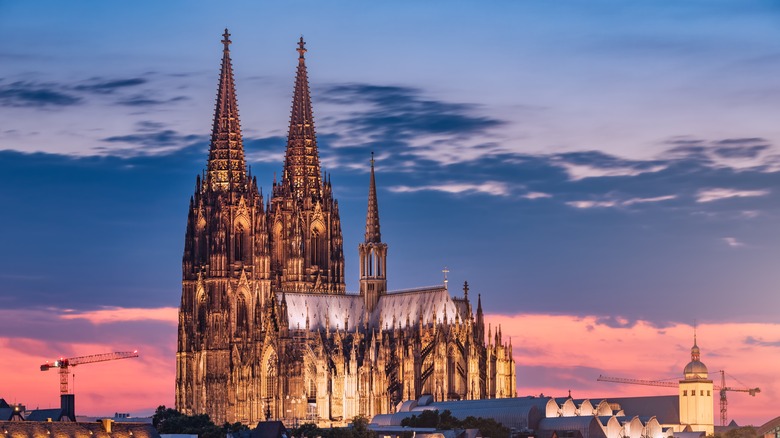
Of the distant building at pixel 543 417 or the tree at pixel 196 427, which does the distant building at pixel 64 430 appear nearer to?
the tree at pixel 196 427

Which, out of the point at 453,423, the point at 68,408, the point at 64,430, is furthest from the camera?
the point at 453,423

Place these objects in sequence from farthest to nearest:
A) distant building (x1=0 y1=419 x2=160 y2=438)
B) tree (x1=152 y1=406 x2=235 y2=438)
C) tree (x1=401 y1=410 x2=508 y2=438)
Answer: tree (x1=152 y1=406 x2=235 y2=438) < tree (x1=401 y1=410 x2=508 y2=438) < distant building (x1=0 y1=419 x2=160 y2=438)

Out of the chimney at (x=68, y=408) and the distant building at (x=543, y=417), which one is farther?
the distant building at (x=543, y=417)

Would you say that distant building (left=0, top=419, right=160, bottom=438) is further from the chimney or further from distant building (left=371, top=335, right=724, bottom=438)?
distant building (left=371, top=335, right=724, bottom=438)

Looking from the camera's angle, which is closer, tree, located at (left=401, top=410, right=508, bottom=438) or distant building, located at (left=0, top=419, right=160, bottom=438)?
distant building, located at (left=0, top=419, right=160, bottom=438)

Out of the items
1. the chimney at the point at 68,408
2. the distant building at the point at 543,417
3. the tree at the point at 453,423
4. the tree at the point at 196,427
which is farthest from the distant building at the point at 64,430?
the tree at the point at 453,423

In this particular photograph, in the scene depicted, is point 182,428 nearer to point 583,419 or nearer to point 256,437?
point 256,437

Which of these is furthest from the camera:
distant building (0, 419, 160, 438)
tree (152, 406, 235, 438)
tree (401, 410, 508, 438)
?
tree (152, 406, 235, 438)

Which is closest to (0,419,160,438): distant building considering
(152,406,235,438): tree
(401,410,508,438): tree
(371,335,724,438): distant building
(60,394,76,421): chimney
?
(60,394,76,421): chimney

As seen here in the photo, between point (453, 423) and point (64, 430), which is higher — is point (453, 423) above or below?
above

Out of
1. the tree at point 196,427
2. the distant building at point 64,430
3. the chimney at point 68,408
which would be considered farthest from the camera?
the tree at point 196,427

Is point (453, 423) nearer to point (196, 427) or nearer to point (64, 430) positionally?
point (196, 427)

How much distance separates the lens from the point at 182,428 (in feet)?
611

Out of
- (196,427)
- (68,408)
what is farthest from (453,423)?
(68,408)
